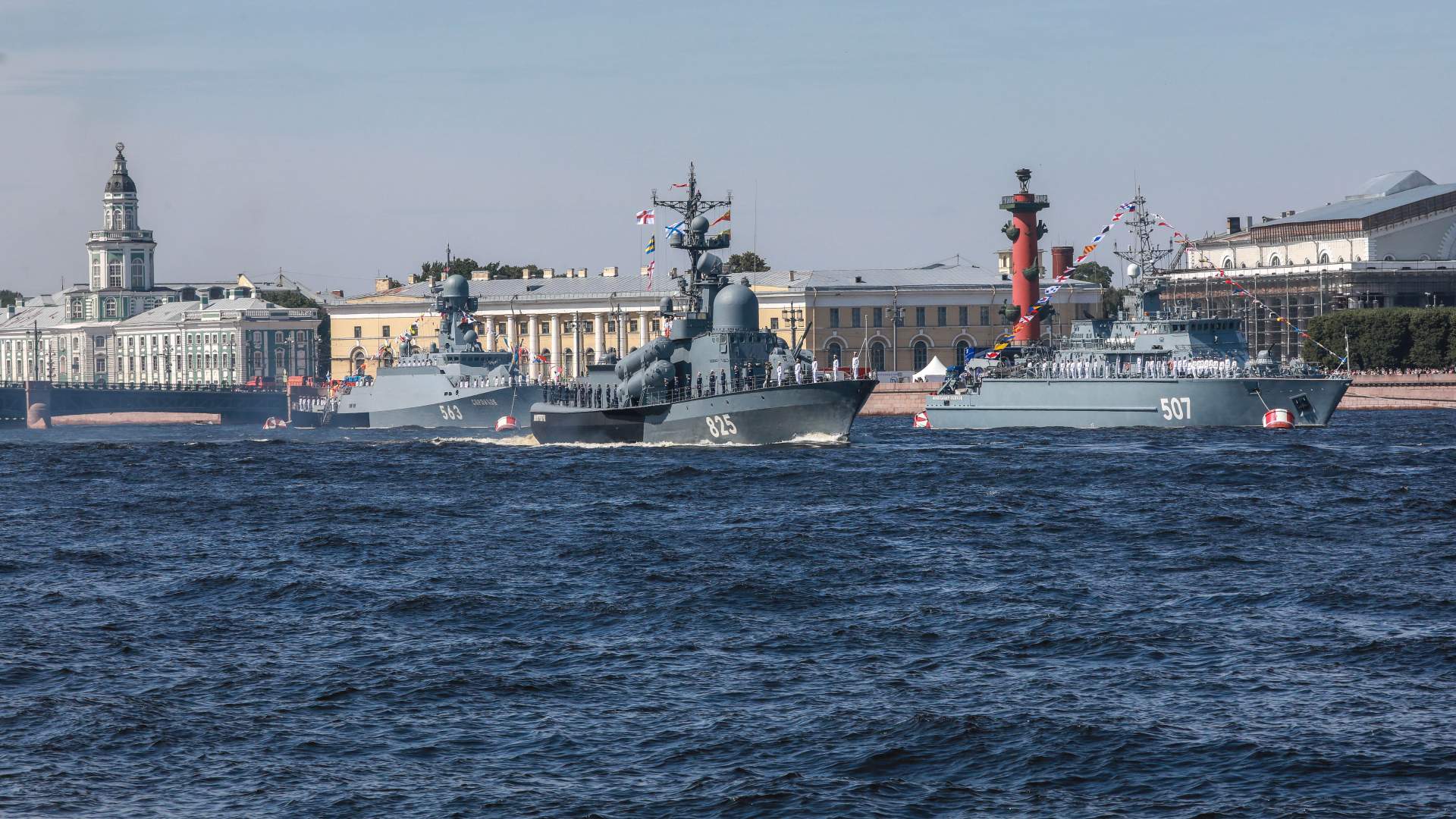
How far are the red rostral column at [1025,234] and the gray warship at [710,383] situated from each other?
1975 inches

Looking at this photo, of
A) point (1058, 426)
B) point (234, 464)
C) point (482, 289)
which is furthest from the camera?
point (482, 289)

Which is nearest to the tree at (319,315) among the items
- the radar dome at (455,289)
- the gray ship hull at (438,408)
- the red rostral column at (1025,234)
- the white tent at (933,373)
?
the gray ship hull at (438,408)

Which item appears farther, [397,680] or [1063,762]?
[397,680]

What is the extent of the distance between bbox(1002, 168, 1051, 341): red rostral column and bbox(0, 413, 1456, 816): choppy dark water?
67.3 m

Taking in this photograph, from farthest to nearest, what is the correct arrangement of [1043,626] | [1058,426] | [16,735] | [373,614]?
[1058,426] < [373,614] < [1043,626] < [16,735]

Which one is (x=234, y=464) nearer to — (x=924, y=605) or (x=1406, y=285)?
(x=924, y=605)

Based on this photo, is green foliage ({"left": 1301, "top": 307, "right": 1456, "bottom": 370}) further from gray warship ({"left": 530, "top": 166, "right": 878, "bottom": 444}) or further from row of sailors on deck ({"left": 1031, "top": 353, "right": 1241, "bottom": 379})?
gray warship ({"left": 530, "top": 166, "right": 878, "bottom": 444})

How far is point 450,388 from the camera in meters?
93.2

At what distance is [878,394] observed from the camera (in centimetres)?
11550

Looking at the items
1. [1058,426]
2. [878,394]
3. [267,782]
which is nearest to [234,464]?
[1058,426]

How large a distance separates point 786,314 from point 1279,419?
218 feet

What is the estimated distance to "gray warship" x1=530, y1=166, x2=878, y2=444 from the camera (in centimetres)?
6041

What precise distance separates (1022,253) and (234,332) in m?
90.3

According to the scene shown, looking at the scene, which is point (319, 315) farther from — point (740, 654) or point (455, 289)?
point (740, 654)
